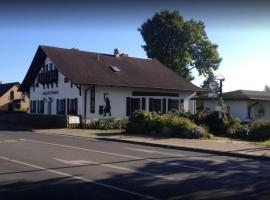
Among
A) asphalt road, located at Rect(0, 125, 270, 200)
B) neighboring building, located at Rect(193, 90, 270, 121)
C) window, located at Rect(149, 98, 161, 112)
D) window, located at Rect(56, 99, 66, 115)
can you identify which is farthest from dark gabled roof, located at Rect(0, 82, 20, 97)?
asphalt road, located at Rect(0, 125, 270, 200)

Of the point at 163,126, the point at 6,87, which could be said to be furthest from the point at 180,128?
the point at 6,87

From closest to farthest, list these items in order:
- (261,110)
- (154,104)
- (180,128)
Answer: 1. (180,128)
2. (154,104)
3. (261,110)

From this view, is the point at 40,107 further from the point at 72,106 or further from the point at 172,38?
the point at 172,38

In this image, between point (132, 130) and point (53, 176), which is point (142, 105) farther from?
point (53, 176)

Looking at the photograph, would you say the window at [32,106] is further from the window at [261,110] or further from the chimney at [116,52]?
the window at [261,110]

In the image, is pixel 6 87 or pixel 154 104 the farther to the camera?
pixel 6 87

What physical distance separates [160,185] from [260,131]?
16.2 m

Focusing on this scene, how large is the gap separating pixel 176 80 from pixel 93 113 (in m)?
11.4

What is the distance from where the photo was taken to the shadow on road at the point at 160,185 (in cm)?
984

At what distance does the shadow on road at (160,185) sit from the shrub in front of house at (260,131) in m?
11.5

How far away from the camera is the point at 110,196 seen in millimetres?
9695

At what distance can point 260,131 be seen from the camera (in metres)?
26.0

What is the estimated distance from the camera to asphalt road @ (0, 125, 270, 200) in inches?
395

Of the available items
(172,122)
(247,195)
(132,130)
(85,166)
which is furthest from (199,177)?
(132,130)
